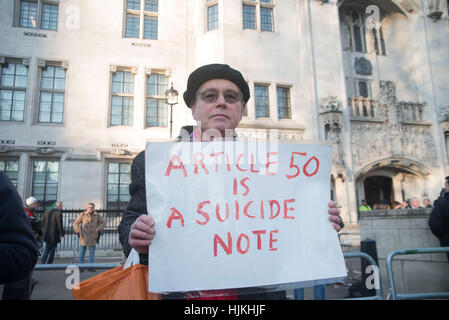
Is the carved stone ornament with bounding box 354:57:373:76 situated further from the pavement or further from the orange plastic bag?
the orange plastic bag

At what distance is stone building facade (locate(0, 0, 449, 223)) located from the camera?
12.1 meters

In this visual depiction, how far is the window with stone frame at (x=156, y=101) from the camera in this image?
43.8 feet

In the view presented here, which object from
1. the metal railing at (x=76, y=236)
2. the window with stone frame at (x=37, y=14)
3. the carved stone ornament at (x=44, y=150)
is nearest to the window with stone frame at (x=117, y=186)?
the metal railing at (x=76, y=236)

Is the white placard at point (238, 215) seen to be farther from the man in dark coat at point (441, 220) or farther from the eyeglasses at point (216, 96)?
the man in dark coat at point (441, 220)

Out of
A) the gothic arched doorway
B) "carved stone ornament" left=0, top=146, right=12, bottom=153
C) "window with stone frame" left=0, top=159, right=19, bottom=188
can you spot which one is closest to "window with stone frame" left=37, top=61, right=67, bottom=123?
"carved stone ornament" left=0, top=146, right=12, bottom=153

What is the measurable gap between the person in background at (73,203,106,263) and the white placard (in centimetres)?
780

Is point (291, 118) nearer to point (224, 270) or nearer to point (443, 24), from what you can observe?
point (443, 24)

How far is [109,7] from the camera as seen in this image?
1324 cm

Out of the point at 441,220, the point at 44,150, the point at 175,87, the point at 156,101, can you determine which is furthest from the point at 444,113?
the point at 44,150

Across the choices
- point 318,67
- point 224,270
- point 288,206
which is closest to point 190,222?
point 224,270

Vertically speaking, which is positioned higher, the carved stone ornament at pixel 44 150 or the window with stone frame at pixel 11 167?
→ the carved stone ornament at pixel 44 150

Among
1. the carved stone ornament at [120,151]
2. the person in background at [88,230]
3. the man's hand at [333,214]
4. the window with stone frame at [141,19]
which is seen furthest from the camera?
the window with stone frame at [141,19]

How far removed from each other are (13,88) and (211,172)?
14.5m

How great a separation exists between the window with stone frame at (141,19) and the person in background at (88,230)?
29.9 ft
